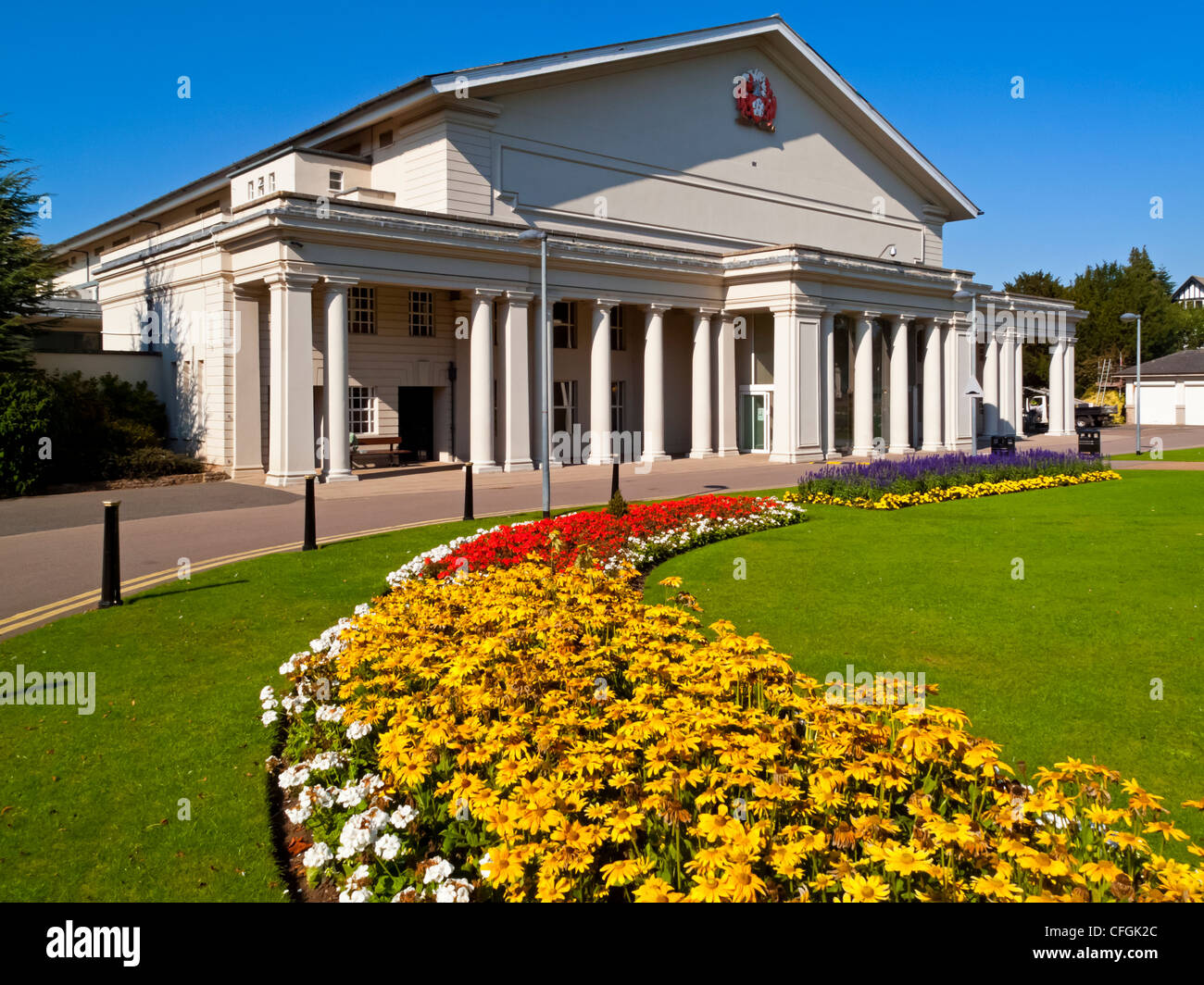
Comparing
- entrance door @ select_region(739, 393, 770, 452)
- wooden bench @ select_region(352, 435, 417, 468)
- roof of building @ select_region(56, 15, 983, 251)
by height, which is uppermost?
roof of building @ select_region(56, 15, 983, 251)

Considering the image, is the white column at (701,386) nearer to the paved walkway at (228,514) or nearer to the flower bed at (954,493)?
the paved walkway at (228,514)

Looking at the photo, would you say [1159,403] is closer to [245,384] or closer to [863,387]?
[863,387]

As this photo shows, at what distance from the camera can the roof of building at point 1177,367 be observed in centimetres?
6919

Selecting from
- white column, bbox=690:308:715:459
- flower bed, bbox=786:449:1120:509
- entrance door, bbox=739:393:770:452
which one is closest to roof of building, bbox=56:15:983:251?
white column, bbox=690:308:715:459

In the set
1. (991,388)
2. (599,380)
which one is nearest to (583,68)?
(599,380)

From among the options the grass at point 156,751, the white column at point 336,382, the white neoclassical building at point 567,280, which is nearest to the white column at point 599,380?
the white neoclassical building at point 567,280

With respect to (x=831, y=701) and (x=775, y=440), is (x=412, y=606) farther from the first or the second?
(x=775, y=440)

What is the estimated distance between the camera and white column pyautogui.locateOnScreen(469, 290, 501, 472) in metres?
28.7

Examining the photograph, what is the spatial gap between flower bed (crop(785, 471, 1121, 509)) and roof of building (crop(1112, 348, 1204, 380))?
50.7 metres

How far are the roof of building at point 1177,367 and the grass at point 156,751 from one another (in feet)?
243

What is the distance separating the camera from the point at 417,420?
105 feet

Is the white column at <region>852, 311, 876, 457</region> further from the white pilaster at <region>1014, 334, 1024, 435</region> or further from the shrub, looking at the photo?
the shrub

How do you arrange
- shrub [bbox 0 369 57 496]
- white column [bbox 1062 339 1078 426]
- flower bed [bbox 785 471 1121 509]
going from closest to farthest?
flower bed [bbox 785 471 1121 509], shrub [bbox 0 369 57 496], white column [bbox 1062 339 1078 426]
